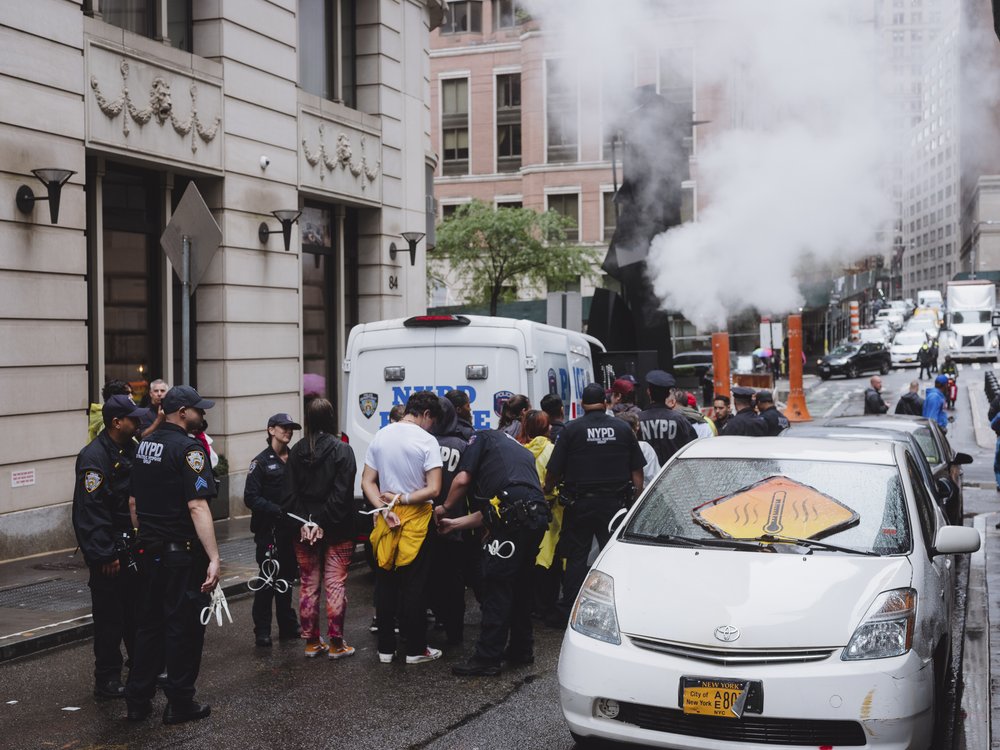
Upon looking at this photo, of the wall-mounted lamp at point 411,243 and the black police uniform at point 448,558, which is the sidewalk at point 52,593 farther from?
the wall-mounted lamp at point 411,243

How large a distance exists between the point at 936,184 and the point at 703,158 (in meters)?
17.6

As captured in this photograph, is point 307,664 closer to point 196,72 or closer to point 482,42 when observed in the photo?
point 196,72

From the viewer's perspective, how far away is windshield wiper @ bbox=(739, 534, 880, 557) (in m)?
5.41

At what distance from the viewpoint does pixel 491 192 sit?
54625 mm

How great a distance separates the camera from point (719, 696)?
15.3 feet

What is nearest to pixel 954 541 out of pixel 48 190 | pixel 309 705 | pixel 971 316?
pixel 309 705

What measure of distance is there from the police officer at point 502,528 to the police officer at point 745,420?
5032 mm

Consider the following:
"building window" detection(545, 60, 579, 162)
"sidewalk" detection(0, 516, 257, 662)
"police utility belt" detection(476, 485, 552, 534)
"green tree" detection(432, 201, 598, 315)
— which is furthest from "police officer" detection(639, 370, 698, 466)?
"green tree" detection(432, 201, 598, 315)

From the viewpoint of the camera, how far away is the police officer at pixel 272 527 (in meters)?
7.92

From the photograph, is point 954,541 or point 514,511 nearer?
point 954,541

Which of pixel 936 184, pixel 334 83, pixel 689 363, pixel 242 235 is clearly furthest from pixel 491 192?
pixel 242 235

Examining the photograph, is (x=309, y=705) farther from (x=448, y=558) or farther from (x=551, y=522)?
(x=551, y=522)

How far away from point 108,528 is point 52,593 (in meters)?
3.53

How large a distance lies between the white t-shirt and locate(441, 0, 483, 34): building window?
4627cm
